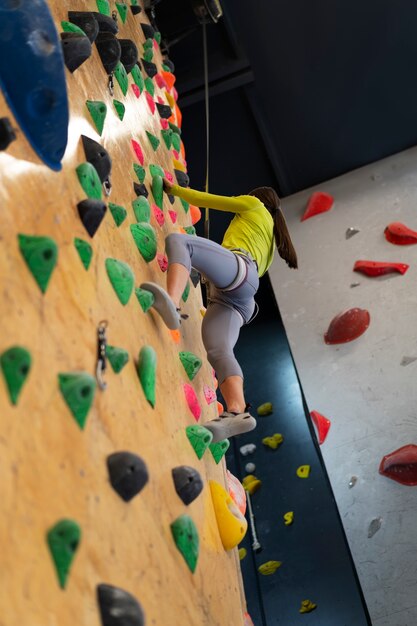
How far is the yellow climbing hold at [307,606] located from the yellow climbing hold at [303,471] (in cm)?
79

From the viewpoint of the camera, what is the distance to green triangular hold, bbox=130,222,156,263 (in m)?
1.82

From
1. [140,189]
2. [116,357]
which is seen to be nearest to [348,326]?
[140,189]

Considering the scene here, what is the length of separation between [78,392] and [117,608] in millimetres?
297

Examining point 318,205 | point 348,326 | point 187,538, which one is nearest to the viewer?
point 187,538

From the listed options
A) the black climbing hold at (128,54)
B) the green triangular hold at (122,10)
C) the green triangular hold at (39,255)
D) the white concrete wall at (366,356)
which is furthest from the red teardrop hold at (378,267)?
the green triangular hold at (39,255)

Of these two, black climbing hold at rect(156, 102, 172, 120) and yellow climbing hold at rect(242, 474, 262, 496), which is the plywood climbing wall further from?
yellow climbing hold at rect(242, 474, 262, 496)

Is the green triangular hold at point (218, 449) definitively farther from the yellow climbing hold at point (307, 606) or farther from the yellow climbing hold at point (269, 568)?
the yellow climbing hold at point (269, 568)

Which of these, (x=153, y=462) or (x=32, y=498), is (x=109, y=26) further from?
(x=32, y=498)

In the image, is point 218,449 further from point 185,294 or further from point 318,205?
point 318,205

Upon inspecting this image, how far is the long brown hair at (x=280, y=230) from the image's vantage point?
2635mm

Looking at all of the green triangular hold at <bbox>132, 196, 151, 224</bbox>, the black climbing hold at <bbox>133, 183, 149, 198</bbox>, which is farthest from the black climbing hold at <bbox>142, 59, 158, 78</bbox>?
the green triangular hold at <bbox>132, 196, 151, 224</bbox>

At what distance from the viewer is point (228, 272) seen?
2289 mm

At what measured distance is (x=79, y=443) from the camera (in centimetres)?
109

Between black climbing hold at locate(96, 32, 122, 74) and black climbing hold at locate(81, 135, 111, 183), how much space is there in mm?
526
